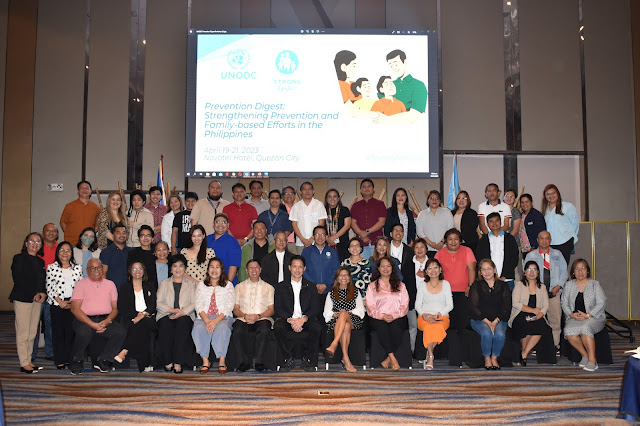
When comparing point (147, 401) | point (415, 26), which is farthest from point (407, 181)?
point (147, 401)

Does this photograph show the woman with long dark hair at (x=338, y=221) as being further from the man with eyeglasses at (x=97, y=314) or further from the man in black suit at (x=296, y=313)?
the man with eyeglasses at (x=97, y=314)

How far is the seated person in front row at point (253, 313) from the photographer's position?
18.1ft

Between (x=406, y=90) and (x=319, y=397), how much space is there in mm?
5425

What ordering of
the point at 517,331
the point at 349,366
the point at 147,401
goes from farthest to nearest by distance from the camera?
1. the point at 517,331
2. the point at 349,366
3. the point at 147,401

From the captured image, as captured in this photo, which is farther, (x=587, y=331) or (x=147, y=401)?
(x=587, y=331)

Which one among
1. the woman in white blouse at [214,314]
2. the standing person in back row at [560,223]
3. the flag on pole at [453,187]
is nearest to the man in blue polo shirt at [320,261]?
the woman in white blouse at [214,314]

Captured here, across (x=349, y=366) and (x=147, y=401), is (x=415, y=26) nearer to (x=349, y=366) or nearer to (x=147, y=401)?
(x=349, y=366)

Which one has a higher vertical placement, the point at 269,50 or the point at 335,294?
the point at 269,50

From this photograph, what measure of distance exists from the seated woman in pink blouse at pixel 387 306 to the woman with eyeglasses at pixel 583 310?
1.50 meters

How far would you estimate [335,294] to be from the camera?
5.73 meters

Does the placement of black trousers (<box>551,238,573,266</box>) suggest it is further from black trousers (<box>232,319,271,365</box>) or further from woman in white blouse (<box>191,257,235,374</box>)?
woman in white blouse (<box>191,257,235,374</box>)

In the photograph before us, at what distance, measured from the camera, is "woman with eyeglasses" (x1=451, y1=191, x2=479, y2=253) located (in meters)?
6.64

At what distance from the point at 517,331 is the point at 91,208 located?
4673 mm

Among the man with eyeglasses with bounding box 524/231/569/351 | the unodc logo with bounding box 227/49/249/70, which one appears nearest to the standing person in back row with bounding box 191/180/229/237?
the unodc logo with bounding box 227/49/249/70
